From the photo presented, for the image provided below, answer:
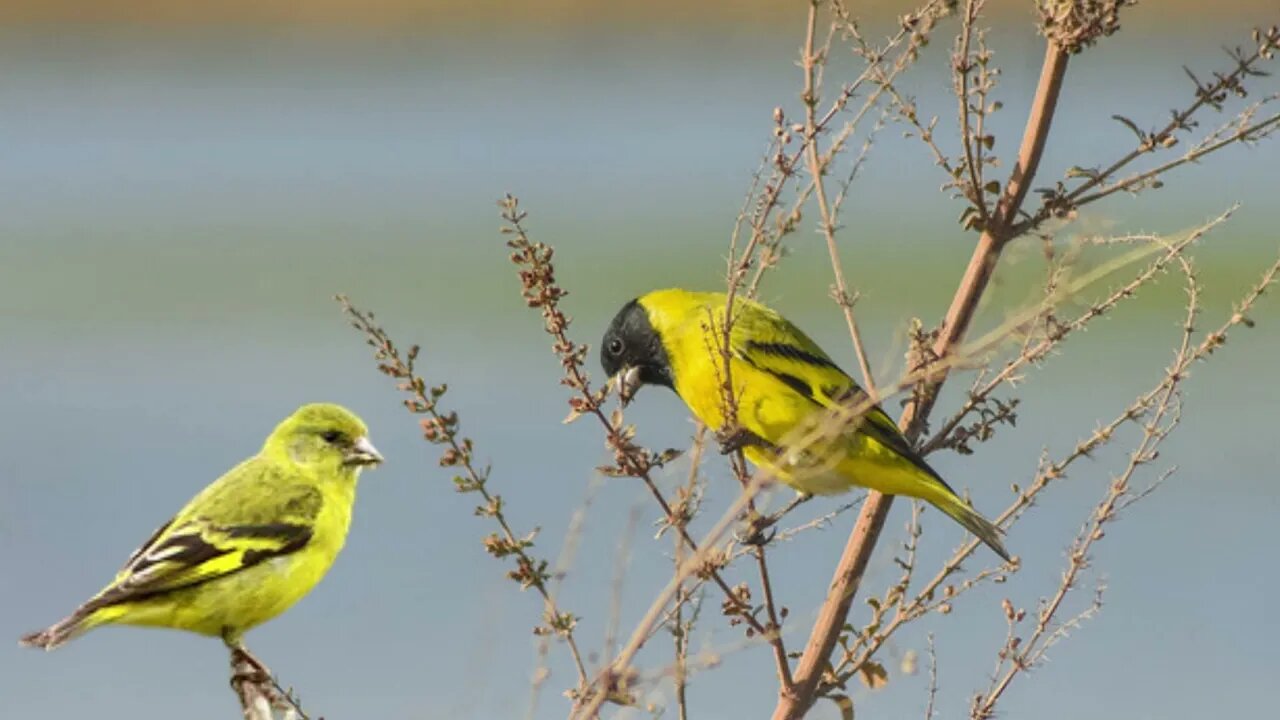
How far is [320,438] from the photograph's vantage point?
3.75 m

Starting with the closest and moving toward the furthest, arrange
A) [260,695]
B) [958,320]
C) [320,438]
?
[260,695]
[958,320]
[320,438]

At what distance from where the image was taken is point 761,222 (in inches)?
96.8

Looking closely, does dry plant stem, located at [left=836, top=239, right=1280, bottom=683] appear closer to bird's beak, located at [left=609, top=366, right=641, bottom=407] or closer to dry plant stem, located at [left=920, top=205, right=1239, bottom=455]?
dry plant stem, located at [left=920, top=205, right=1239, bottom=455]

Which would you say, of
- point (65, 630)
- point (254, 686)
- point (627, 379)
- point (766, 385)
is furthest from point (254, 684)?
point (627, 379)

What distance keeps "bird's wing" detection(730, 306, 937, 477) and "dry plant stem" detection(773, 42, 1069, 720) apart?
1.06m

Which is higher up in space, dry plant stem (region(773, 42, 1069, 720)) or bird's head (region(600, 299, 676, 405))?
bird's head (region(600, 299, 676, 405))

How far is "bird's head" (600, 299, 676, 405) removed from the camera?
4523 millimetres

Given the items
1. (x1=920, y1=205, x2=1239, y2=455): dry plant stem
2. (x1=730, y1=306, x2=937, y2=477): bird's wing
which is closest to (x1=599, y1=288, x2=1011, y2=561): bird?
(x1=730, y1=306, x2=937, y2=477): bird's wing

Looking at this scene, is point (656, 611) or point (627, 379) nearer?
point (656, 611)

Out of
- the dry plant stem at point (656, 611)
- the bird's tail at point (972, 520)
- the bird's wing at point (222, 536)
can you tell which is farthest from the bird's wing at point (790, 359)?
the dry plant stem at point (656, 611)

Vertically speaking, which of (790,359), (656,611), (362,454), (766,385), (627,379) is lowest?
(656,611)

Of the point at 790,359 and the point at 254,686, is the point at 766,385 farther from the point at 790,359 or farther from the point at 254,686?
the point at 254,686

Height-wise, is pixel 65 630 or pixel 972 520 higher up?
pixel 972 520

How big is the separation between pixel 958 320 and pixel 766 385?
1.29 meters
